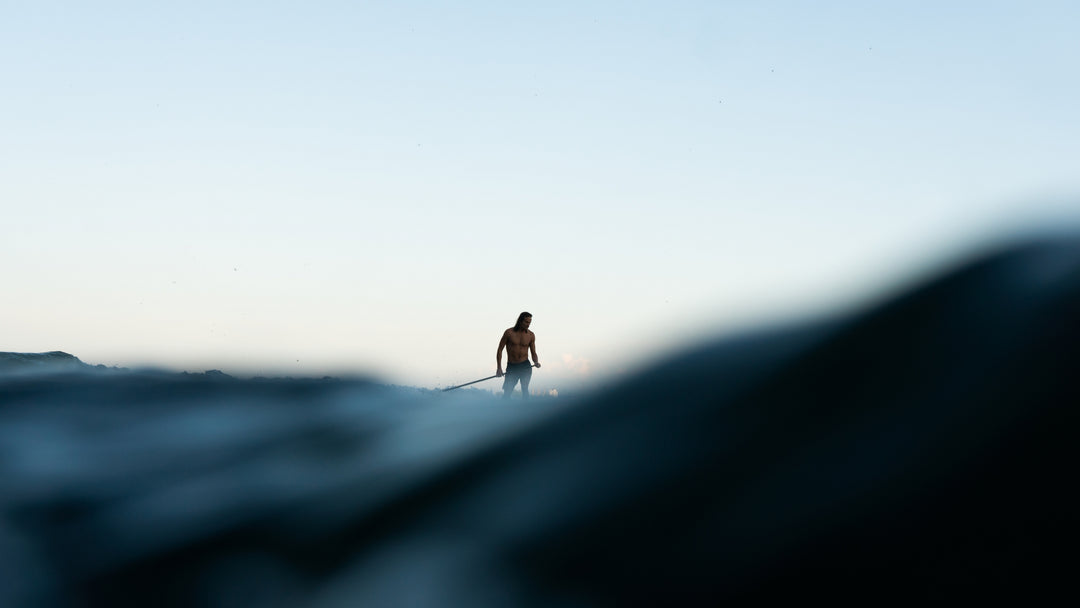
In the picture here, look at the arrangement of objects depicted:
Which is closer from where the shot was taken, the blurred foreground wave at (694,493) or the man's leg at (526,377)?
the blurred foreground wave at (694,493)

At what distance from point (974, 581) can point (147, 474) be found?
2551 mm

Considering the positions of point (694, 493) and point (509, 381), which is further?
point (509, 381)

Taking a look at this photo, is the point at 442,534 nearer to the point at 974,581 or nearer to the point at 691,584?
the point at 691,584

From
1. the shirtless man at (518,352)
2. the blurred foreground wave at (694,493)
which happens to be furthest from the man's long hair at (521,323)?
the blurred foreground wave at (694,493)

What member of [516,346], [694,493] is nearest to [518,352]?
[516,346]

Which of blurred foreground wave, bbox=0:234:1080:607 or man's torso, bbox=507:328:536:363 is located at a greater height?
man's torso, bbox=507:328:536:363

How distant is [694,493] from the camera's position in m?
1.97

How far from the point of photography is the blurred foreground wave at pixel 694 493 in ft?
5.57

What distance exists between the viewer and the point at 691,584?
176 cm

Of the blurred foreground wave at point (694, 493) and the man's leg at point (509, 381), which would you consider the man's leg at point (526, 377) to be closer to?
the man's leg at point (509, 381)

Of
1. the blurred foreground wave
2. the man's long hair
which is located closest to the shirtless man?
the man's long hair

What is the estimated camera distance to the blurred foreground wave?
170 centimetres

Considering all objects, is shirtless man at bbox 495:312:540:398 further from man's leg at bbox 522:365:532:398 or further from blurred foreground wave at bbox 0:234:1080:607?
blurred foreground wave at bbox 0:234:1080:607

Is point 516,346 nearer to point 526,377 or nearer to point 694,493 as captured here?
point 526,377
